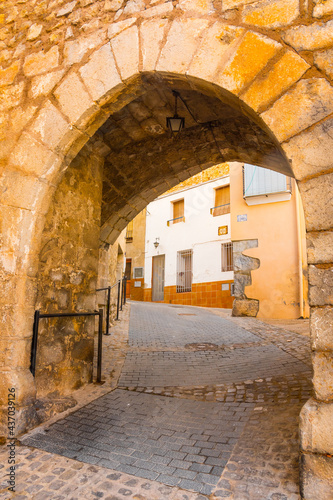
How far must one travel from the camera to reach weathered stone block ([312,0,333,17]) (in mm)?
1909

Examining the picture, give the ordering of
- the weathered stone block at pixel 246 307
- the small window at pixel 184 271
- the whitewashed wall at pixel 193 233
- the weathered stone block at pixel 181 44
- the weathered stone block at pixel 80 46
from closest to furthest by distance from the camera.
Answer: the weathered stone block at pixel 181 44
the weathered stone block at pixel 80 46
the weathered stone block at pixel 246 307
the whitewashed wall at pixel 193 233
the small window at pixel 184 271

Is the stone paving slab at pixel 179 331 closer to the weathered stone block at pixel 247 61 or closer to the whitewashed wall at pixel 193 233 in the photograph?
the weathered stone block at pixel 247 61

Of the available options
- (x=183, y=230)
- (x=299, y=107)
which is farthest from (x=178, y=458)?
(x=183, y=230)

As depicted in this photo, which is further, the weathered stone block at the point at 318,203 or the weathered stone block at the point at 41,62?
the weathered stone block at the point at 41,62

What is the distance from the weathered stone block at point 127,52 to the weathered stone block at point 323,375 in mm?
2127

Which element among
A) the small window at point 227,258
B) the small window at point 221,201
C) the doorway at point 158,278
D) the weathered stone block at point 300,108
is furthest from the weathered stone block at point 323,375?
the doorway at point 158,278

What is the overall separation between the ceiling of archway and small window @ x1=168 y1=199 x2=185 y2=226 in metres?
9.56

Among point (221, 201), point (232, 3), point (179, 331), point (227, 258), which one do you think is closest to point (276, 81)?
point (232, 3)

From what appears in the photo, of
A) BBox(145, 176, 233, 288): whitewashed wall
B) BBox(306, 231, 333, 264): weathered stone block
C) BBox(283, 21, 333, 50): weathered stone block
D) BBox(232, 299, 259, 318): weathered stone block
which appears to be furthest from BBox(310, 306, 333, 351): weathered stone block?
BBox(145, 176, 233, 288): whitewashed wall

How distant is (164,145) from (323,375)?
3.36m

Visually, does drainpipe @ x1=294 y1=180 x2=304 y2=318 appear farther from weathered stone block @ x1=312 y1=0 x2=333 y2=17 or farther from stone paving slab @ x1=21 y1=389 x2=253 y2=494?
weathered stone block @ x1=312 y1=0 x2=333 y2=17

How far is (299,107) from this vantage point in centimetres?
187

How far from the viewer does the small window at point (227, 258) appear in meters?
12.4

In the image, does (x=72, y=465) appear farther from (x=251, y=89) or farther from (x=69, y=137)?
(x=251, y=89)
